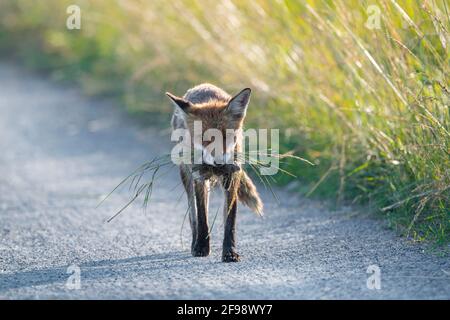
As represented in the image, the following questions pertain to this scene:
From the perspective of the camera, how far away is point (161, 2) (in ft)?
36.9

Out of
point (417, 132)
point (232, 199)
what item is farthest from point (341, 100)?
point (232, 199)

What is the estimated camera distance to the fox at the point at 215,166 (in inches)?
218

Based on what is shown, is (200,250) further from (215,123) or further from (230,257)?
(215,123)

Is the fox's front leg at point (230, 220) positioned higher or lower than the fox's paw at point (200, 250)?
higher

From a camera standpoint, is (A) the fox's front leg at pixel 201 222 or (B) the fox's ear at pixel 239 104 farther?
(A) the fox's front leg at pixel 201 222

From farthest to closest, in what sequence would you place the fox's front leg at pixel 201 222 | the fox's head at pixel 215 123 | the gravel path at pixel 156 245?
the fox's front leg at pixel 201 222 < the fox's head at pixel 215 123 < the gravel path at pixel 156 245

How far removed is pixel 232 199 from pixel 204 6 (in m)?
4.56

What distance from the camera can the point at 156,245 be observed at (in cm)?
627

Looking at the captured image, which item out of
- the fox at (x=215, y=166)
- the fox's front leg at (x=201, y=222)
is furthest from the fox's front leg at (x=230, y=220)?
the fox's front leg at (x=201, y=222)

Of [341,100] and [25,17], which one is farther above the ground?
[25,17]

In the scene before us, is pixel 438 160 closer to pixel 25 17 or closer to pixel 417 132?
pixel 417 132

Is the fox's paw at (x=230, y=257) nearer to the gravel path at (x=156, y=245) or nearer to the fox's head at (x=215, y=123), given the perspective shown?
the gravel path at (x=156, y=245)

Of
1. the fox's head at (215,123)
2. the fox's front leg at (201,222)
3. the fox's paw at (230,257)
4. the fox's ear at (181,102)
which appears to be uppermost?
the fox's ear at (181,102)
